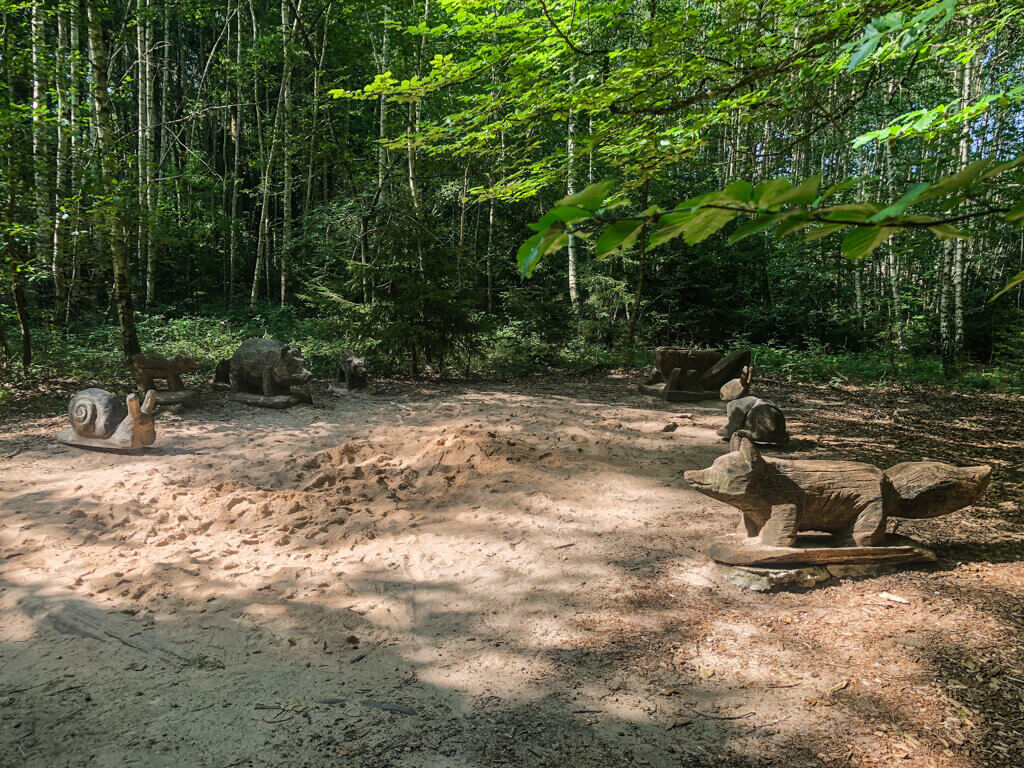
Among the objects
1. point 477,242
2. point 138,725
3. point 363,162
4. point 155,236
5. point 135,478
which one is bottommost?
point 138,725

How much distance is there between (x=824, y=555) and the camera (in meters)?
3.20

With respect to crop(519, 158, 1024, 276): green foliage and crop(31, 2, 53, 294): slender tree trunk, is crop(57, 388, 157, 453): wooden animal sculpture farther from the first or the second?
crop(519, 158, 1024, 276): green foliage

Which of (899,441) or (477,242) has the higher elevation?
(477,242)

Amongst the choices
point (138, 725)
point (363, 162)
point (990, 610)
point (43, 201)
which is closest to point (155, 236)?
point (43, 201)

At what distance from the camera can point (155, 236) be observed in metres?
8.55

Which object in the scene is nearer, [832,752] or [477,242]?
[832,752]

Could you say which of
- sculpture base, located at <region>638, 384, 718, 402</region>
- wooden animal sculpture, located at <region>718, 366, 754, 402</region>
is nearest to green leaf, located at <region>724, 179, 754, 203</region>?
wooden animal sculpture, located at <region>718, 366, 754, 402</region>

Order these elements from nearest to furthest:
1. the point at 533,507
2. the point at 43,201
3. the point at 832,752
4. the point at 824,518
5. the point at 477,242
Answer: the point at 832,752 < the point at 824,518 < the point at 533,507 < the point at 43,201 < the point at 477,242

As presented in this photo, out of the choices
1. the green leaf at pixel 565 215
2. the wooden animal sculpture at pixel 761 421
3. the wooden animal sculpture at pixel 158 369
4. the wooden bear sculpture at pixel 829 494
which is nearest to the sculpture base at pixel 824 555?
the wooden bear sculpture at pixel 829 494

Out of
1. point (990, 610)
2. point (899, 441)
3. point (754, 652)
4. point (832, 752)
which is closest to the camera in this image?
point (832, 752)

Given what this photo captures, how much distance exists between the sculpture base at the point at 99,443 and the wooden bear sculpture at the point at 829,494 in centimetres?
533

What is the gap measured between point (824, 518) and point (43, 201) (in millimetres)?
9583

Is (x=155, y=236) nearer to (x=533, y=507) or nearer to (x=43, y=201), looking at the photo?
(x=43, y=201)

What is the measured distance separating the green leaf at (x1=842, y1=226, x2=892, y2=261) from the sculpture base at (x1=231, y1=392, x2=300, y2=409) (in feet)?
25.2
